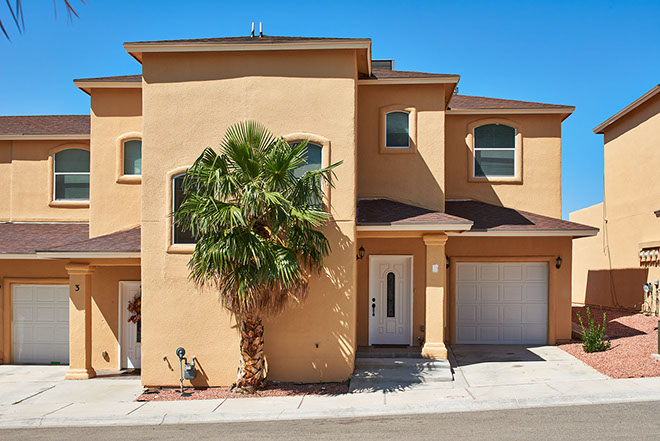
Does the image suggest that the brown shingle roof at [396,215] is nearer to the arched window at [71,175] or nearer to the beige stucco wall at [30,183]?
the arched window at [71,175]

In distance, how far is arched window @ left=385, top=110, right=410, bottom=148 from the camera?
1369 centimetres

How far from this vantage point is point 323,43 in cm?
1125

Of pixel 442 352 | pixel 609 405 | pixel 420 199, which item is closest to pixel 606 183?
pixel 420 199

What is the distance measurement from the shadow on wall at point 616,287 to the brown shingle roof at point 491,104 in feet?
23.3

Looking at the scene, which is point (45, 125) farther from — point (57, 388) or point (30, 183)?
point (57, 388)

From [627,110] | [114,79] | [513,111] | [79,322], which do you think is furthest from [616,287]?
[114,79]

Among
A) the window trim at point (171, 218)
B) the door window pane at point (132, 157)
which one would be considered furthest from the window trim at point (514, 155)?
the door window pane at point (132, 157)

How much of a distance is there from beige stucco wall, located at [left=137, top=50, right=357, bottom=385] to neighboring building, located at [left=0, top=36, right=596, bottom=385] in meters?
0.03

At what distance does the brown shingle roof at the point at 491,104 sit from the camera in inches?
596

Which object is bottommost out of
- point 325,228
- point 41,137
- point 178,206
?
point 325,228

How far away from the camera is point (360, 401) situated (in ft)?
31.6

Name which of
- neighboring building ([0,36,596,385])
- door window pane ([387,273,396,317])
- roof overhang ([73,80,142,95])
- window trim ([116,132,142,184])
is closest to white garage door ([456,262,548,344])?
neighboring building ([0,36,596,385])

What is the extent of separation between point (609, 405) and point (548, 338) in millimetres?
5933

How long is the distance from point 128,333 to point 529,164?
11.6 metres
